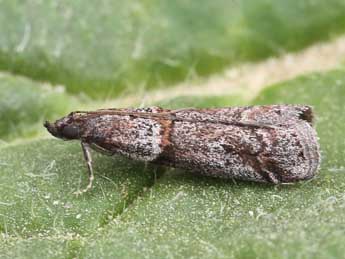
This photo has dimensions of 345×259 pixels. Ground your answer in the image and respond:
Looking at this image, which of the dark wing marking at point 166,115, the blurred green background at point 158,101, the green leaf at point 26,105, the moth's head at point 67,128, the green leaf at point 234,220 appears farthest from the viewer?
the green leaf at point 26,105

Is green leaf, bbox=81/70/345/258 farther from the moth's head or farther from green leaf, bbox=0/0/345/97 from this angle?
green leaf, bbox=0/0/345/97

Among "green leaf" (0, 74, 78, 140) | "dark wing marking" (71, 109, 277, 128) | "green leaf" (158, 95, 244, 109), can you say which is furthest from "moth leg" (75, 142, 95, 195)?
"green leaf" (158, 95, 244, 109)

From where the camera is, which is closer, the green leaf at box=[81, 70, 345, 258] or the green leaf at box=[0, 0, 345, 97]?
the green leaf at box=[81, 70, 345, 258]

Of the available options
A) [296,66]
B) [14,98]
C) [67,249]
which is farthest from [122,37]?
[67,249]

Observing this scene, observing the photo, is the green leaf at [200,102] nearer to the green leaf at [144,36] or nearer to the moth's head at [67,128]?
the green leaf at [144,36]

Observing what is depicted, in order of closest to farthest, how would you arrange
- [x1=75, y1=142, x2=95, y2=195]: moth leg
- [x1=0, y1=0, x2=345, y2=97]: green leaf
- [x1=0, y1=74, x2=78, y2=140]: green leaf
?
[x1=75, y1=142, x2=95, y2=195]: moth leg
[x1=0, y1=74, x2=78, y2=140]: green leaf
[x1=0, y1=0, x2=345, y2=97]: green leaf

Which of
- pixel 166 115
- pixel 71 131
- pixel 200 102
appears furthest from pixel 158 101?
pixel 71 131

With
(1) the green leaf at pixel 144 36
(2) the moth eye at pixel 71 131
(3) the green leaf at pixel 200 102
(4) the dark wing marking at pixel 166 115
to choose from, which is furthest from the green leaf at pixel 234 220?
(1) the green leaf at pixel 144 36

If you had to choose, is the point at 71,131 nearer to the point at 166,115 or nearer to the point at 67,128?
the point at 67,128
